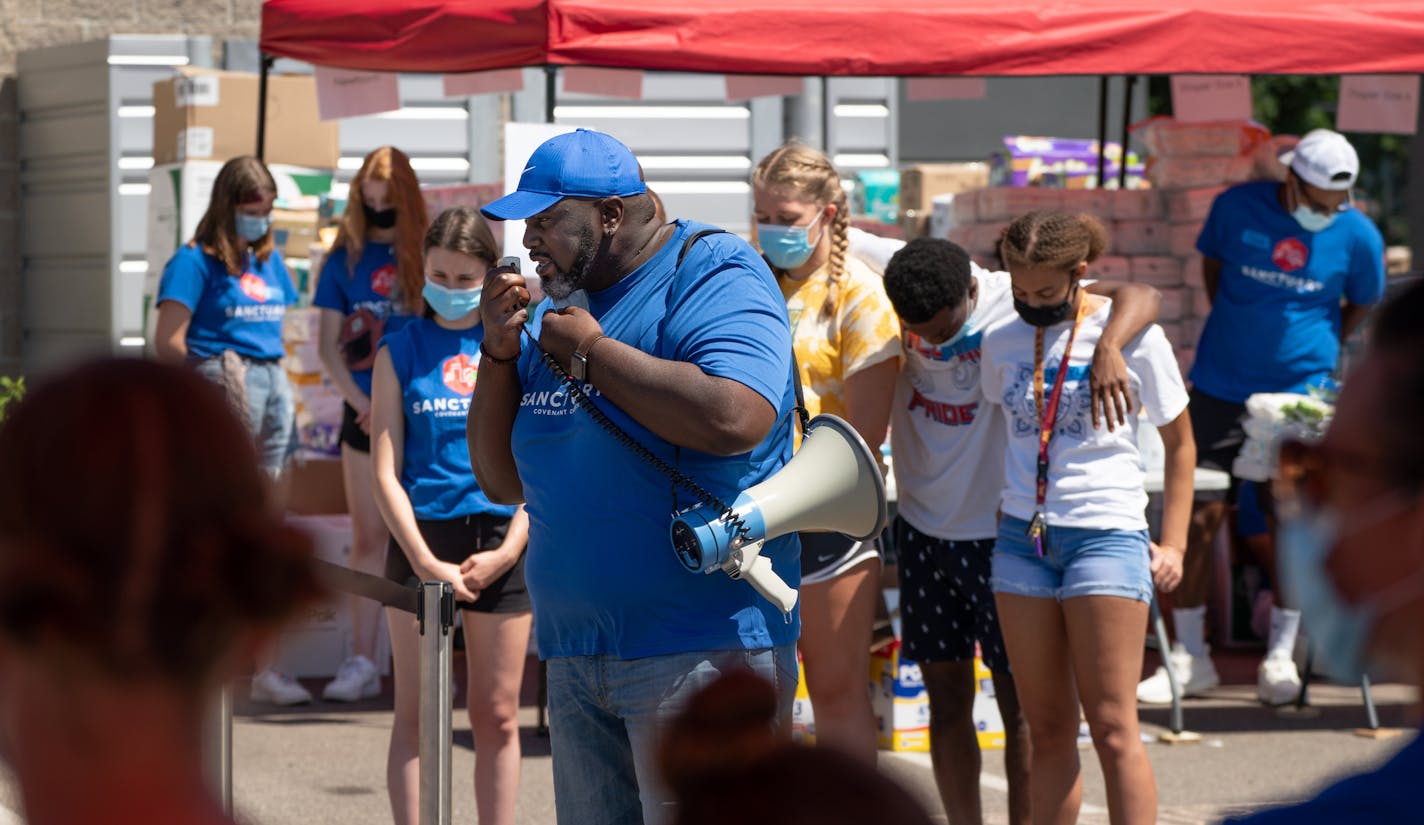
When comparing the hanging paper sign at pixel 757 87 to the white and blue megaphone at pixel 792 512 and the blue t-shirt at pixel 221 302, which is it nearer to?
the blue t-shirt at pixel 221 302

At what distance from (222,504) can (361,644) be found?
6.41 m

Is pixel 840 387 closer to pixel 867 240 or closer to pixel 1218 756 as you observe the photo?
pixel 867 240

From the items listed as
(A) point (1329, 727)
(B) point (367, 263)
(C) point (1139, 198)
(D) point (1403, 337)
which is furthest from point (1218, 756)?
(D) point (1403, 337)

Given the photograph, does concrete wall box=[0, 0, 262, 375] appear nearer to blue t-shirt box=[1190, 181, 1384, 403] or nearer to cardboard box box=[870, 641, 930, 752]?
blue t-shirt box=[1190, 181, 1384, 403]

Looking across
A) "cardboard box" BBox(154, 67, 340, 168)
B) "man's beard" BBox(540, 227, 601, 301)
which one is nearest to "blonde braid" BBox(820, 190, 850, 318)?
"man's beard" BBox(540, 227, 601, 301)

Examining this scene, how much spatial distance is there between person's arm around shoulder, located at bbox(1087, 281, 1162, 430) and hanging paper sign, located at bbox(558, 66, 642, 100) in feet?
10.8

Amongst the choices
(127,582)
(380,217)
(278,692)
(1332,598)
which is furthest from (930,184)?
(127,582)

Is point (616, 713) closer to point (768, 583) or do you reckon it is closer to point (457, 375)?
point (768, 583)

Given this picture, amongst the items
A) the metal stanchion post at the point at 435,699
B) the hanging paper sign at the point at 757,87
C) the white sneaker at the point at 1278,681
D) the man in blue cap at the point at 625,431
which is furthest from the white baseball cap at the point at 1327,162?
the metal stanchion post at the point at 435,699

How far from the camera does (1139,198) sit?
8.55 meters

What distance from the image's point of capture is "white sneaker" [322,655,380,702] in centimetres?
731

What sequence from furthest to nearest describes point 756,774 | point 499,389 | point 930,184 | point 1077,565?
point 930,184 → point 1077,565 → point 499,389 → point 756,774

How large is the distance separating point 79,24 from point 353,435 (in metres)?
5.84

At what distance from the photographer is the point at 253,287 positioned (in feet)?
24.8
